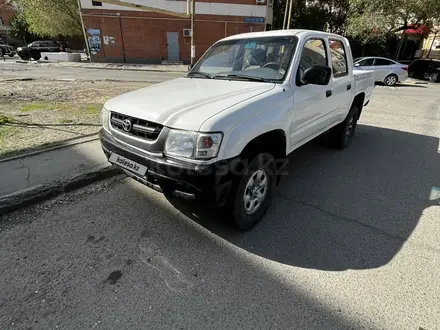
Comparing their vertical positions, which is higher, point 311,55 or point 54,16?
point 54,16

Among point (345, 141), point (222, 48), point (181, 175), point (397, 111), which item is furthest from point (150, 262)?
point (397, 111)

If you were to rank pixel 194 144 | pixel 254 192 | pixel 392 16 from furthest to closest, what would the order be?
pixel 392 16 → pixel 254 192 → pixel 194 144

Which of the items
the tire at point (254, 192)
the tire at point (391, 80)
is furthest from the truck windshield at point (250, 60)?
the tire at point (391, 80)

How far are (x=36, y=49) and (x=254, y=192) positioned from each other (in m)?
33.2

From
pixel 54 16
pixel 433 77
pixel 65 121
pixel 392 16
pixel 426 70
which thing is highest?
pixel 392 16

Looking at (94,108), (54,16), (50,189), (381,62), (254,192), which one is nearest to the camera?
(254,192)

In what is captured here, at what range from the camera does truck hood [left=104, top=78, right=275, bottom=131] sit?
2.32m

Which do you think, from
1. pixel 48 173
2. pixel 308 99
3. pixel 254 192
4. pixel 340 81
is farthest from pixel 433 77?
pixel 48 173

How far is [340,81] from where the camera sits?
415 cm

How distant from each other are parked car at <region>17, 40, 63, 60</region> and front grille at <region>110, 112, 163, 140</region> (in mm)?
31692

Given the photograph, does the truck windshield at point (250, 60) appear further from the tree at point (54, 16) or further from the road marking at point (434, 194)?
the tree at point (54, 16)

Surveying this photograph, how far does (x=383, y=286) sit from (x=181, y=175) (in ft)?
6.23

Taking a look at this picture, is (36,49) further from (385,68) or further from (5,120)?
(385,68)

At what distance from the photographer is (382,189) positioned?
386 cm
